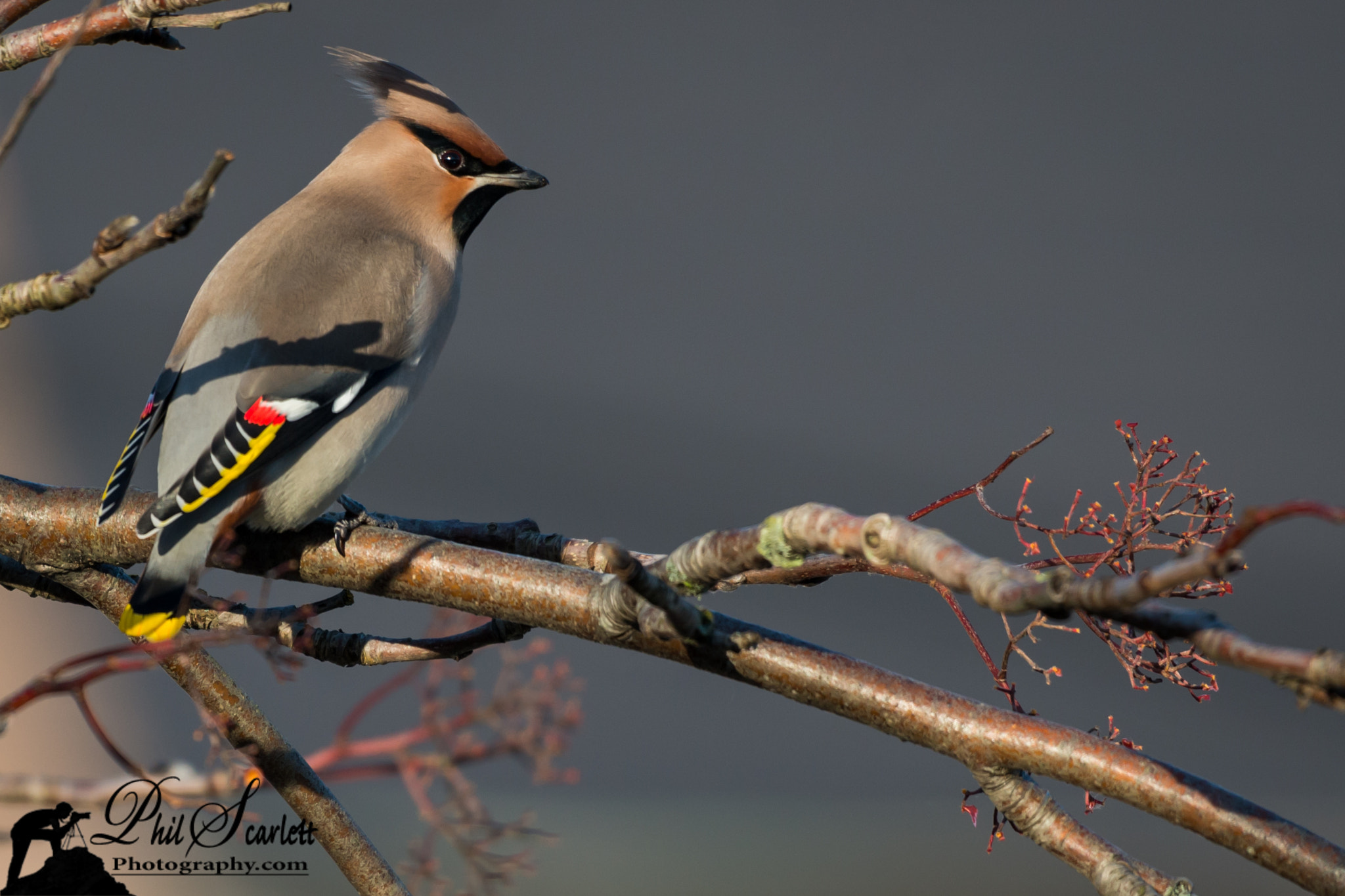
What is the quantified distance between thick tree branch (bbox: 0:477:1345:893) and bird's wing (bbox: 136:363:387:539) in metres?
0.19

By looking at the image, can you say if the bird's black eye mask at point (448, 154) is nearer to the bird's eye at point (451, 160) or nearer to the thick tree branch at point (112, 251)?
the bird's eye at point (451, 160)

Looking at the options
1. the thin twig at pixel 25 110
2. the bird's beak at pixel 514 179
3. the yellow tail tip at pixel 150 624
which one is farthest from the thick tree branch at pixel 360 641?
the bird's beak at pixel 514 179

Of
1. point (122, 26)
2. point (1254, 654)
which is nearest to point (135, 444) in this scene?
point (122, 26)

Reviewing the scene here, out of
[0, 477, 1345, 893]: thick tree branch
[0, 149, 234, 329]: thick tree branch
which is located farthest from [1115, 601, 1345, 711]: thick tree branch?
[0, 149, 234, 329]: thick tree branch

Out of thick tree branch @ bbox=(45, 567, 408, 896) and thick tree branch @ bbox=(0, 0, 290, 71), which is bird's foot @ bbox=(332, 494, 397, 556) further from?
thick tree branch @ bbox=(0, 0, 290, 71)

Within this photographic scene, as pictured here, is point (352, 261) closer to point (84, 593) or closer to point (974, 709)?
point (84, 593)

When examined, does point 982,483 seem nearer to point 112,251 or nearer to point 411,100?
point 112,251

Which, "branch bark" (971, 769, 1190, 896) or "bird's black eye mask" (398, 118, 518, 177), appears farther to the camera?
"bird's black eye mask" (398, 118, 518, 177)

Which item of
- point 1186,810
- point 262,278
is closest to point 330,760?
point 1186,810

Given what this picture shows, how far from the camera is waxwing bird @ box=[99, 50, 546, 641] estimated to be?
51.3 inches

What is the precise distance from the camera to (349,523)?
129 centimetres

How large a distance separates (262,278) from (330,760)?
3.26ft

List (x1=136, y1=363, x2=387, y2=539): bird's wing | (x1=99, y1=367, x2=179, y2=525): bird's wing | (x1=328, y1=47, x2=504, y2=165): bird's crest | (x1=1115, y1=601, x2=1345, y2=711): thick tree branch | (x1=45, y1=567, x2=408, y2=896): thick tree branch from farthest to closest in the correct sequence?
(x1=328, y1=47, x2=504, y2=165): bird's crest < (x1=136, y1=363, x2=387, y2=539): bird's wing < (x1=99, y1=367, x2=179, y2=525): bird's wing < (x1=45, y1=567, x2=408, y2=896): thick tree branch < (x1=1115, y1=601, x2=1345, y2=711): thick tree branch

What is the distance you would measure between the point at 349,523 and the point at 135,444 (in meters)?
0.30
